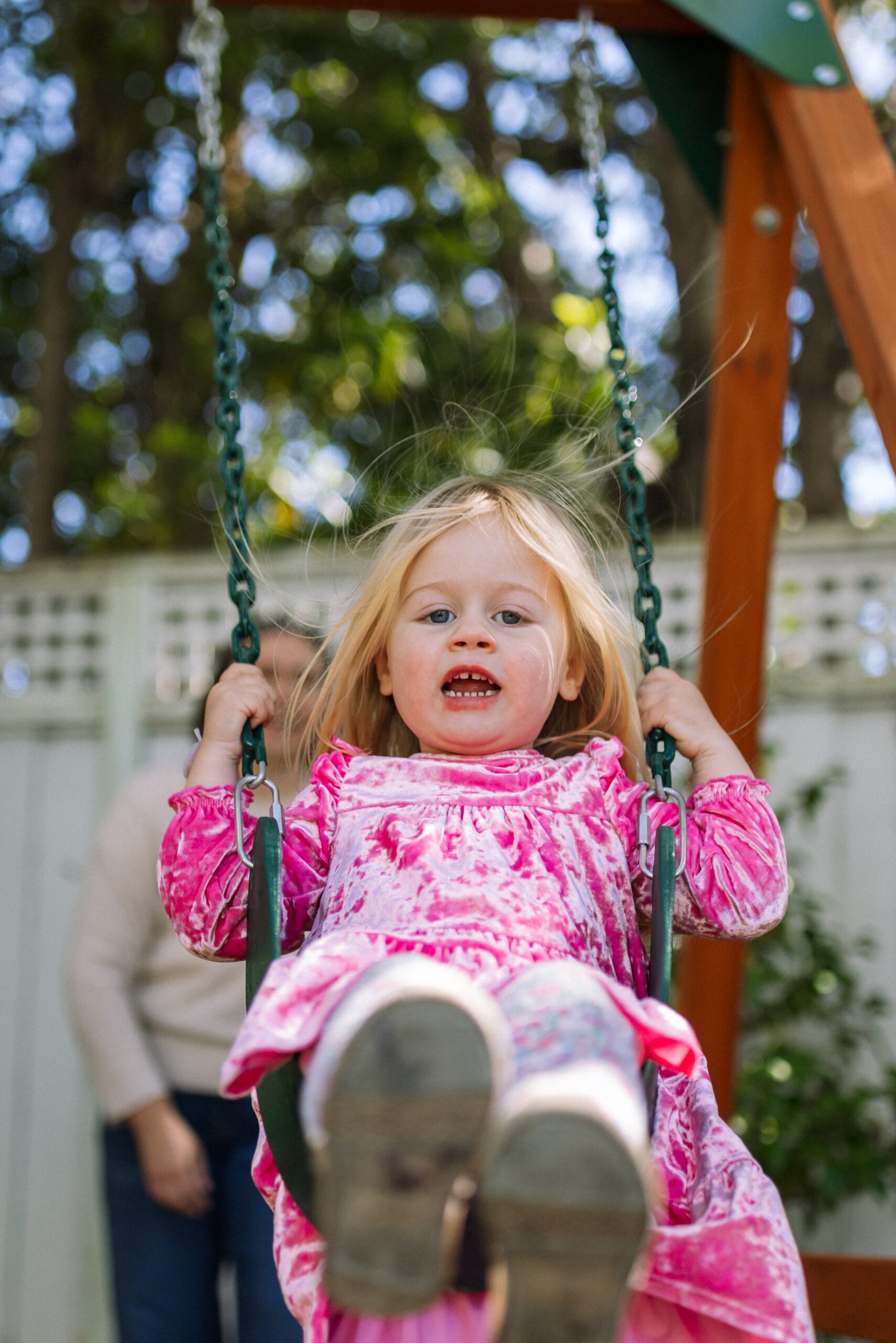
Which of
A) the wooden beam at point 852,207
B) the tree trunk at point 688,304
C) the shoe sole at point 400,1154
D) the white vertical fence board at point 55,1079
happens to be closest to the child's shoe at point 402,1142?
the shoe sole at point 400,1154

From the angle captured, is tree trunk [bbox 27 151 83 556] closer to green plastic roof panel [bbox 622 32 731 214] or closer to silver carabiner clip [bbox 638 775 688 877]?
green plastic roof panel [bbox 622 32 731 214]

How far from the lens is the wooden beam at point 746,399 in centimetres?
276

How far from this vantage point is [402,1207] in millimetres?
1112

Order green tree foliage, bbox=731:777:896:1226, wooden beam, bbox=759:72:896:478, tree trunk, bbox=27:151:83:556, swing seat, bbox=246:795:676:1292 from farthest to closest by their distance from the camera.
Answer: tree trunk, bbox=27:151:83:556 → green tree foliage, bbox=731:777:896:1226 → wooden beam, bbox=759:72:896:478 → swing seat, bbox=246:795:676:1292

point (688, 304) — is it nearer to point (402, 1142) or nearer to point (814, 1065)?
point (814, 1065)

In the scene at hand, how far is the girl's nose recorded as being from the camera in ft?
5.98

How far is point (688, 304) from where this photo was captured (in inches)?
217

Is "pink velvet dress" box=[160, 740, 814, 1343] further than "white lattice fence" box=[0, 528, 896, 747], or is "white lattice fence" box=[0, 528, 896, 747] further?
"white lattice fence" box=[0, 528, 896, 747]

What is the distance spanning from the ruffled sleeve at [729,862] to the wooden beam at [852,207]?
2.29 feet

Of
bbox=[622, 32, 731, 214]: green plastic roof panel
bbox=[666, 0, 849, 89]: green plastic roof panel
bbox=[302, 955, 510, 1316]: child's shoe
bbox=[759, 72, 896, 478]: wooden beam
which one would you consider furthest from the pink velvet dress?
bbox=[622, 32, 731, 214]: green plastic roof panel

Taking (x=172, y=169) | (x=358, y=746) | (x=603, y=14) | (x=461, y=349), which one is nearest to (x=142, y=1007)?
(x=358, y=746)

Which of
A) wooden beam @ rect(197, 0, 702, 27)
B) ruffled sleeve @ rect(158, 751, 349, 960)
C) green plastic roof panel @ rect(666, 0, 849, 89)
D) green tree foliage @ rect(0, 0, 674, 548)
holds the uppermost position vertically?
green tree foliage @ rect(0, 0, 674, 548)

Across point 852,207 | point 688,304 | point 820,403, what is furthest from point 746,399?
point 820,403

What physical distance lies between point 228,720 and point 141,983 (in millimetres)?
1277
